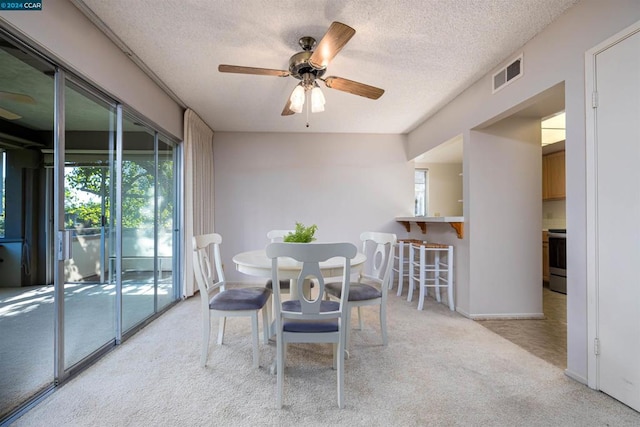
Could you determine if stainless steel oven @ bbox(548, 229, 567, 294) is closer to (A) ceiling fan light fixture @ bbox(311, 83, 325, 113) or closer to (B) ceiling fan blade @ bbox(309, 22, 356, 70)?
(A) ceiling fan light fixture @ bbox(311, 83, 325, 113)

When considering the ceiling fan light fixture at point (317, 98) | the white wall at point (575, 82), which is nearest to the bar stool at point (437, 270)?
the white wall at point (575, 82)

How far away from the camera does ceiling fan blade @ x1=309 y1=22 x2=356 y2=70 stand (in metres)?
1.60

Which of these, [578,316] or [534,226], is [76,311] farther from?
[534,226]

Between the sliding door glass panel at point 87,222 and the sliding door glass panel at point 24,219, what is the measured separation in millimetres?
128

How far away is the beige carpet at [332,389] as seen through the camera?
1.50 metres

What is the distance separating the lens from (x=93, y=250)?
2576 mm

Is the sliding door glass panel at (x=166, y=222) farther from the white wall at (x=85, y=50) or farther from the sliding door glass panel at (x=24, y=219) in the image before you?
the sliding door glass panel at (x=24, y=219)

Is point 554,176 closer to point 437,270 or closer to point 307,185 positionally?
point 437,270

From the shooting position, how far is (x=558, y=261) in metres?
4.21

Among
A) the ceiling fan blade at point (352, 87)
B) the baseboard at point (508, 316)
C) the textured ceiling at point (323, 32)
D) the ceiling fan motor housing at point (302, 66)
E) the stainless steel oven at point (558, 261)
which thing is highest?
the textured ceiling at point (323, 32)

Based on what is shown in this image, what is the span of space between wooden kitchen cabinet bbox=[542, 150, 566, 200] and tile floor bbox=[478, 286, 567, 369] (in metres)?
2.27

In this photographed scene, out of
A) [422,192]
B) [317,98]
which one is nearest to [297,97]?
[317,98]

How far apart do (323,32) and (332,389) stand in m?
2.47

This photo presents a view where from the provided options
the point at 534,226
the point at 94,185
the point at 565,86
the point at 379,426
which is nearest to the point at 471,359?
the point at 379,426
